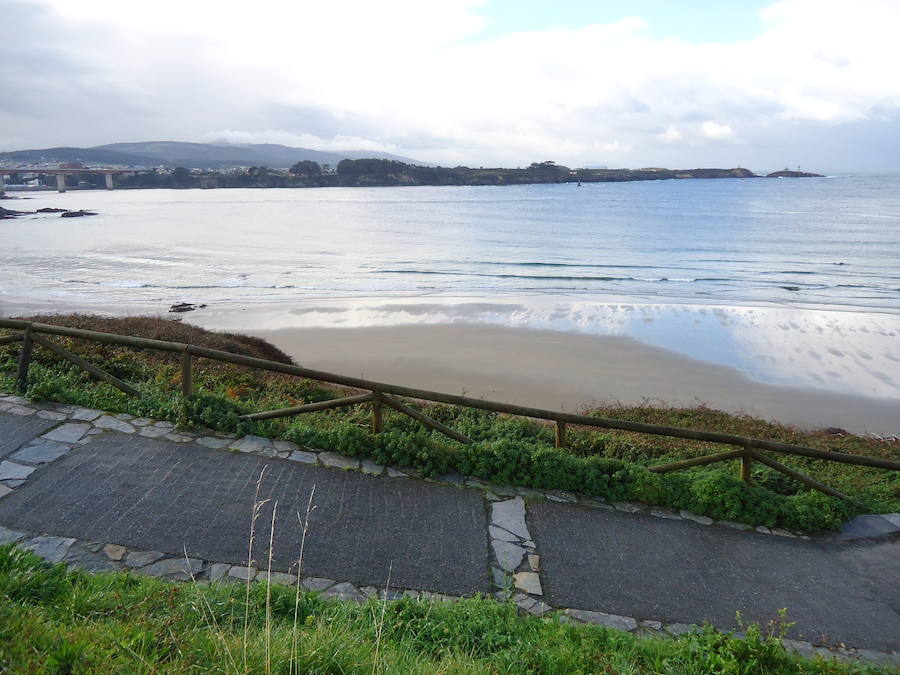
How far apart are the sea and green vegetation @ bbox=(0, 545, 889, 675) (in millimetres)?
14001

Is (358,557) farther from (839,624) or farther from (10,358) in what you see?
(10,358)

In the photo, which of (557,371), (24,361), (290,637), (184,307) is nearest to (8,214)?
(184,307)

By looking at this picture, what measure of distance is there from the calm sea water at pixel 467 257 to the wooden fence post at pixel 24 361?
18.9m

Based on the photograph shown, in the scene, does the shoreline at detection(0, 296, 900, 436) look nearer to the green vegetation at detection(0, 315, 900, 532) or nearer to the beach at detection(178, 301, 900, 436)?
the beach at detection(178, 301, 900, 436)

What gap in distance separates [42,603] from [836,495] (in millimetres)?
7768

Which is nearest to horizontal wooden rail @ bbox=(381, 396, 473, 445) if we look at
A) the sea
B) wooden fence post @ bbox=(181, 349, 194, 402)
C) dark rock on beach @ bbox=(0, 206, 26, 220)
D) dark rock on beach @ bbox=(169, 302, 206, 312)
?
wooden fence post @ bbox=(181, 349, 194, 402)

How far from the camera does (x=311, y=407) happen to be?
725 centimetres

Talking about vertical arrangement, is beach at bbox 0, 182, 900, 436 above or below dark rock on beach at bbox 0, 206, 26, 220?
below

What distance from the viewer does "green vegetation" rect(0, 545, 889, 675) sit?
3.22 meters

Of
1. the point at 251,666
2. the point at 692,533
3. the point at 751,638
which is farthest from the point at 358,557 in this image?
the point at 692,533

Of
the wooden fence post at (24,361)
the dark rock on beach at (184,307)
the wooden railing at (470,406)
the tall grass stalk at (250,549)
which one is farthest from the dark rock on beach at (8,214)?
the tall grass stalk at (250,549)

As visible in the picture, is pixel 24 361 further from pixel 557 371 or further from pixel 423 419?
pixel 557 371

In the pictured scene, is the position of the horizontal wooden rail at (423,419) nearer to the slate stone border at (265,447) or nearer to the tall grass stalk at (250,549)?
the slate stone border at (265,447)

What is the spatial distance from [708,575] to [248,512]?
13.7 feet
